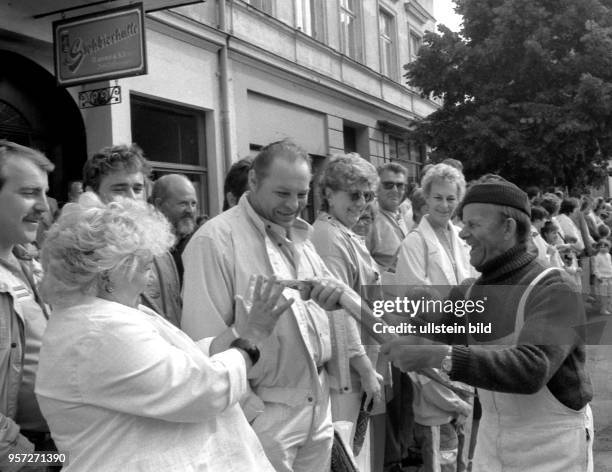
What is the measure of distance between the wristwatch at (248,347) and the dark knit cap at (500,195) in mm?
922

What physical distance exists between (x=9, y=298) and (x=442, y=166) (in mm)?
2973

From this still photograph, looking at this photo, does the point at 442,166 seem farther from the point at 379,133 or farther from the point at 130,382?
the point at 379,133

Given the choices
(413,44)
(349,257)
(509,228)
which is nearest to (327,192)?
(349,257)

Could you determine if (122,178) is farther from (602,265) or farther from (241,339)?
(602,265)

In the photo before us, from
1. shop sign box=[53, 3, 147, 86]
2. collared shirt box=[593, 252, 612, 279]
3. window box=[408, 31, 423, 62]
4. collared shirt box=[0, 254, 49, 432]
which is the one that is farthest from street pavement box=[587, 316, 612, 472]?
window box=[408, 31, 423, 62]

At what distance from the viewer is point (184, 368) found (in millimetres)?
1907

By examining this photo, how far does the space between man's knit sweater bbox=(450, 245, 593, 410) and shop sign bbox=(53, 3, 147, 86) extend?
17.4 ft

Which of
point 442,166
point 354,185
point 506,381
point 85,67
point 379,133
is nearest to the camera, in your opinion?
point 506,381

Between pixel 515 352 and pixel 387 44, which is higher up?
pixel 387 44

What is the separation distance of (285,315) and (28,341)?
3.18 ft

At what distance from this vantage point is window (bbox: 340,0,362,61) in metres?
14.6

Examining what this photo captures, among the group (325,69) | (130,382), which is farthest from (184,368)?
(325,69)

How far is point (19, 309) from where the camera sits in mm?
2346

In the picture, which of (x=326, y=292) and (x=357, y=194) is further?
(x=357, y=194)
